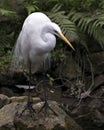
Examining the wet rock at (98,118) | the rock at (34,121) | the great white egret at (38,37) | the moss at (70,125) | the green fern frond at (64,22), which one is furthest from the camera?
the green fern frond at (64,22)

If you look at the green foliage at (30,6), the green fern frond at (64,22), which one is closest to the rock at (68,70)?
the green fern frond at (64,22)

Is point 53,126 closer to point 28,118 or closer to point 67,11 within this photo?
point 28,118

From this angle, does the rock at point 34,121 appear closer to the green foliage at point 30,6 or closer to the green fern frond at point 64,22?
the green fern frond at point 64,22

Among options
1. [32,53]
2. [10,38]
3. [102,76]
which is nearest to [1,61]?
[10,38]

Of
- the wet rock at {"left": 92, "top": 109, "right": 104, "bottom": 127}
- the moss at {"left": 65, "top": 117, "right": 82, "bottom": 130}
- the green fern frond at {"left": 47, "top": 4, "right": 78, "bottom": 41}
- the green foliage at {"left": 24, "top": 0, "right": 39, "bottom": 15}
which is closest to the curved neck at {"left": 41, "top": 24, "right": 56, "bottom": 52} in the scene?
the moss at {"left": 65, "top": 117, "right": 82, "bottom": 130}

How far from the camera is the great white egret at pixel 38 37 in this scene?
5.52 m

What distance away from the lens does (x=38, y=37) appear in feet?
18.4

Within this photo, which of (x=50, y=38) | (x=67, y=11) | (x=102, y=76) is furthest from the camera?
(x=67, y=11)

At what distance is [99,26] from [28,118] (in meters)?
2.81

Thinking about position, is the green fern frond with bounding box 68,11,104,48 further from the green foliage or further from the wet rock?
the wet rock

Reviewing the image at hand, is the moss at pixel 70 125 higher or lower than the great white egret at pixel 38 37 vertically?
lower

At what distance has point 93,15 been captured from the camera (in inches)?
325

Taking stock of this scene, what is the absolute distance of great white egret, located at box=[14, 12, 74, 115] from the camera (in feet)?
18.1

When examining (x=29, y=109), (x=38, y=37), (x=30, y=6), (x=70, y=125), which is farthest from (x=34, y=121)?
(x=30, y=6)
